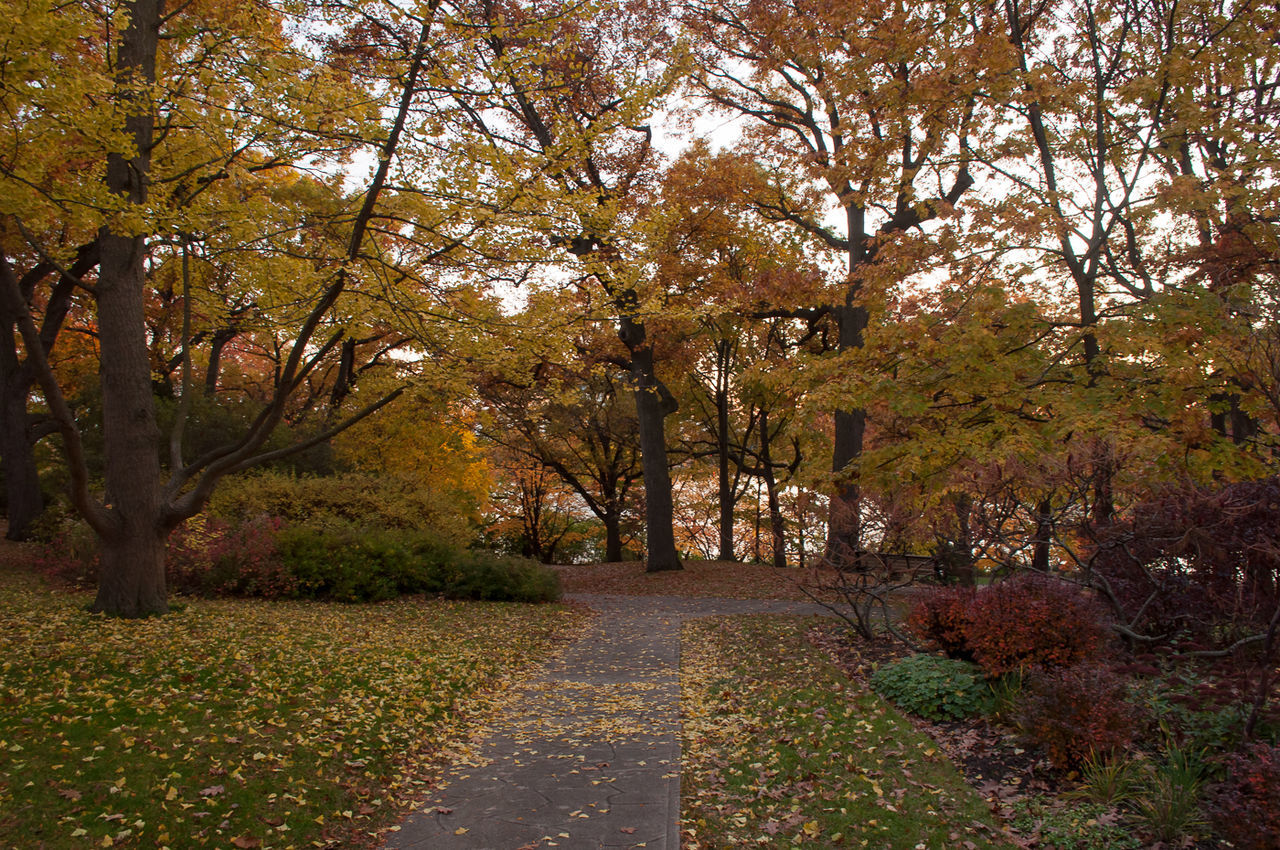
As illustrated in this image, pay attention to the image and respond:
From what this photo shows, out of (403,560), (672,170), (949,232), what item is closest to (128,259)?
(403,560)

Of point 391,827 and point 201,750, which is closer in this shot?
point 391,827

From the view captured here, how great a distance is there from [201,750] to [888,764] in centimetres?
445

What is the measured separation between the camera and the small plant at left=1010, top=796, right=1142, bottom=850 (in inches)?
155

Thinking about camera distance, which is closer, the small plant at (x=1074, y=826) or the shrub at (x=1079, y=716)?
the small plant at (x=1074, y=826)

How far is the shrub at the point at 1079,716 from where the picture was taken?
4.62 metres

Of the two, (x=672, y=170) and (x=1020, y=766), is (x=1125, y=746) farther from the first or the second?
(x=672, y=170)

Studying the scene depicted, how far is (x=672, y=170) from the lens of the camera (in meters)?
16.8

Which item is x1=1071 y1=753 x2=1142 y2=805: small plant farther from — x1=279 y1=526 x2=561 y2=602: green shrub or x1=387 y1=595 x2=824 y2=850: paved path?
x1=279 y1=526 x2=561 y2=602: green shrub

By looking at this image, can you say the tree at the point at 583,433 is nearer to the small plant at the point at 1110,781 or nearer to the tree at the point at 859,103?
the tree at the point at 859,103

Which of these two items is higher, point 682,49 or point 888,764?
point 682,49

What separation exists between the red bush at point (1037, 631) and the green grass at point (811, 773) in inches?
38.2

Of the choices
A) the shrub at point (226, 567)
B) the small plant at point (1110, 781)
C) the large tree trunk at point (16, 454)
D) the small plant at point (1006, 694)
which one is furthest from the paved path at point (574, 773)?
the large tree trunk at point (16, 454)

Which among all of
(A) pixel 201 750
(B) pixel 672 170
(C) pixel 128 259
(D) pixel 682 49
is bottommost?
(A) pixel 201 750

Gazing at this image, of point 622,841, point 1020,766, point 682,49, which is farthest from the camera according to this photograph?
point 682,49
